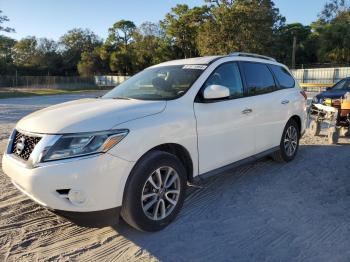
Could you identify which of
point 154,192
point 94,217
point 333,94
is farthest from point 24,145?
point 333,94

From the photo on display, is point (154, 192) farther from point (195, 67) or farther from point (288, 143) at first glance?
point (288, 143)

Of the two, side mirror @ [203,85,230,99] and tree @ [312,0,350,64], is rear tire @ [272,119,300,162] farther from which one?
tree @ [312,0,350,64]

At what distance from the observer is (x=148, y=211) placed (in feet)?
12.2

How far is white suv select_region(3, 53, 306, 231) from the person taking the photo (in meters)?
3.19

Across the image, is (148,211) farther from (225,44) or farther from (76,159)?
(225,44)

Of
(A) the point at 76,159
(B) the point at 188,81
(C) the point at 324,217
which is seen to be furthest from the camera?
(B) the point at 188,81

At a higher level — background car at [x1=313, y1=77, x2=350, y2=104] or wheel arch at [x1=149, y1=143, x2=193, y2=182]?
background car at [x1=313, y1=77, x2=350, y2=104]

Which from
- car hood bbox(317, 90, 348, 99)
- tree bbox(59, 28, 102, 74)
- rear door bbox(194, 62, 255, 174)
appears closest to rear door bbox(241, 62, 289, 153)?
rear door bbox(194, 62, 255, 174)

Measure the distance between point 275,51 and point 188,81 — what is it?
42.4 meters

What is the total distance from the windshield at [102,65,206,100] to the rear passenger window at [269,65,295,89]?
1977 millimetres

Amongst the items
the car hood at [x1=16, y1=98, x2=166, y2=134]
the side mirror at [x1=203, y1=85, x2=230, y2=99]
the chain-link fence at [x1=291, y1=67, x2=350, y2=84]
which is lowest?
the car hood at [x1=16, y1=98, x2=166, y2=134]

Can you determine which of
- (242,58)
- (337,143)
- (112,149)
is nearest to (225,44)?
(337,143)

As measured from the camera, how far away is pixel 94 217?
10.7 ft

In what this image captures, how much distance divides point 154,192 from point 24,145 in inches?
53.6
